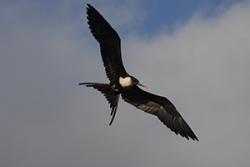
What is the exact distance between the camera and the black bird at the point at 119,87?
773 inches

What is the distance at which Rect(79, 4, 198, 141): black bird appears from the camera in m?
19.6

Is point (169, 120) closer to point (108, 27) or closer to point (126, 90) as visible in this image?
point (126, 90)

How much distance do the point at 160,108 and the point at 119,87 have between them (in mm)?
1750

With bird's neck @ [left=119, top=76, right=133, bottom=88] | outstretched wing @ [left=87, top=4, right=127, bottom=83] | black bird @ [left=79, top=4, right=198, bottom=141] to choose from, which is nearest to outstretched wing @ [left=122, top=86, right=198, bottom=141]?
black bird @ [left=79, top=4, right=198, bottom=141]

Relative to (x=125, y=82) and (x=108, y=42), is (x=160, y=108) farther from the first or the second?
(x=108, y=42)

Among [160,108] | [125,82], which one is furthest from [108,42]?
[160,108]

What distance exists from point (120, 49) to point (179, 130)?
2629mm

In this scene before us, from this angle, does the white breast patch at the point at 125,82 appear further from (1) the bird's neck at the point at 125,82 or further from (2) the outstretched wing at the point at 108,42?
Result: (2) the outstretched wing at the point at 108,42

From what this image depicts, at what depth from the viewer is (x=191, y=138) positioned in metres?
20.6

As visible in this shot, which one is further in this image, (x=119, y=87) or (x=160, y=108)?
(x=160, y=108)

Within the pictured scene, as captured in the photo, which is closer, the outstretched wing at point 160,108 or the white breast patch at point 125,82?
the white breast patch at point 125,82

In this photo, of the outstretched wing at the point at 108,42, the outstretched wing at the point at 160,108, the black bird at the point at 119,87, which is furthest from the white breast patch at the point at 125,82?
the outstretched wing at the point at 160,108

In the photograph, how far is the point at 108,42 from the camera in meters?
19.9

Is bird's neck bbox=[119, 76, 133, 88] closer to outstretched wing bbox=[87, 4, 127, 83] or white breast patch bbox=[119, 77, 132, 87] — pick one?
white breast patch bbox=[119, 77, 132, 87]
